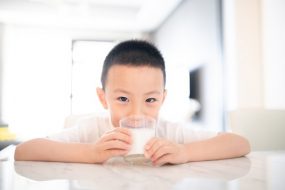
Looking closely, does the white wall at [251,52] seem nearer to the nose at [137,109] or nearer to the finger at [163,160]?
the nose at [137,109]

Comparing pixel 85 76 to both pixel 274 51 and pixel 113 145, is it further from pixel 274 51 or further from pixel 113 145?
pixel 113 145

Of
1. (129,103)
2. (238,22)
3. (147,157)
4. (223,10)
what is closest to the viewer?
(147,157)

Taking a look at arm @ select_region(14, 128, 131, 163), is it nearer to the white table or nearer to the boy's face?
the white table

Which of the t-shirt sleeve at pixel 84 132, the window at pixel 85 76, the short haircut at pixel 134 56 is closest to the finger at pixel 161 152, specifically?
the short haircut at pixel 134 56

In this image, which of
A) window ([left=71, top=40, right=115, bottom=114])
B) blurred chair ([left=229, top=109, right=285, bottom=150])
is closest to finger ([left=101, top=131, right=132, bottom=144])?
blurred chair ([left=229, top=109, right=285, bottom=150])

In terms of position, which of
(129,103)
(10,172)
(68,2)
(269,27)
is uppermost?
(68,2)

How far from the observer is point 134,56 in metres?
1.11

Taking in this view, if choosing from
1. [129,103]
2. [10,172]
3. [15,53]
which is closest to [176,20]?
[15,53]

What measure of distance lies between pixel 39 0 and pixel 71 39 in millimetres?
1287

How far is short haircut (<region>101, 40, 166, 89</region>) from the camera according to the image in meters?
1.09

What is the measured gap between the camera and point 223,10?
3.23 meters

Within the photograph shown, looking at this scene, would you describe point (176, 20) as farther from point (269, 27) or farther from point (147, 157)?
point (147, 157)

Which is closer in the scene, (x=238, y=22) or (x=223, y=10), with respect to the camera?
(x=238, y=22)

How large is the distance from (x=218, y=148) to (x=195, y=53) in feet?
10.7
